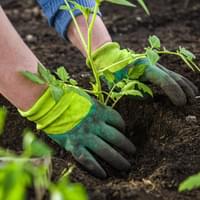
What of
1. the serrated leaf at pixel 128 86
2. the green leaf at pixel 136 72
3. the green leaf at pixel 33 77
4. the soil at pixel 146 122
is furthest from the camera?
the green leaf at pixel 136 72

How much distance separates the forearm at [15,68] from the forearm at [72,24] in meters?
0.36

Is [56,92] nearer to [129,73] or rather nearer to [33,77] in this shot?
[33,77]

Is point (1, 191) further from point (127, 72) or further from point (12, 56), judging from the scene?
point (127, 72)

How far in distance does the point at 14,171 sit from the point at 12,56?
827 millimetres

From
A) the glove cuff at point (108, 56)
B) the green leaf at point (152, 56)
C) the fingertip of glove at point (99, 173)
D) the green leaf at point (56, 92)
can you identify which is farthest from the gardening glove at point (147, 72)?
the fingertip of glove at point (99, 173)

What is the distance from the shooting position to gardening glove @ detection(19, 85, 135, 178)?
1678 millimetres

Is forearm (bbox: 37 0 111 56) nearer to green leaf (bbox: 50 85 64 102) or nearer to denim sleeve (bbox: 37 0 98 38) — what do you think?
denim sleeve (bbox: 37 0 98 38)

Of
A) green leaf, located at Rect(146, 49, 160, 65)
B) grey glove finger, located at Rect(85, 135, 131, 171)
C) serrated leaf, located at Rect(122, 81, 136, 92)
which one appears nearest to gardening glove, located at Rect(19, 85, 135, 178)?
grey glove finger, located at Rect(85, 135, 131, 171)

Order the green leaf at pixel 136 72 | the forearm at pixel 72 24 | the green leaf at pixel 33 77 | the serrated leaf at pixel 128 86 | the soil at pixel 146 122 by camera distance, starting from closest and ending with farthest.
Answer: the soil at pixel 146 122, the green leaf at pixel 33 77, the serrated leaf at pixel 128 86, the green leaf at pixel 136 72, the forearm at pixel 72 24

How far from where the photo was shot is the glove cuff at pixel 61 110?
1681mm

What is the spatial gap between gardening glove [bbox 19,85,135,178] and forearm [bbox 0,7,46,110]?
0.14ft

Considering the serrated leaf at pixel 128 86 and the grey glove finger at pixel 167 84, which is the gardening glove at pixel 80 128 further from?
the grey glove finger at pixel 167 84

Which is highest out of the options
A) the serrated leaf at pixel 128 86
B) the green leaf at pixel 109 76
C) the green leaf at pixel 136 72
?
the green leaf at pixel 109 76

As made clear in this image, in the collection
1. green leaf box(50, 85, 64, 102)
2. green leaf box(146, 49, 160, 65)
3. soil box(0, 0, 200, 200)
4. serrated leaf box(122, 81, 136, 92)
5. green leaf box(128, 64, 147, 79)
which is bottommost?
soil box(0, 0, 200, 200)
